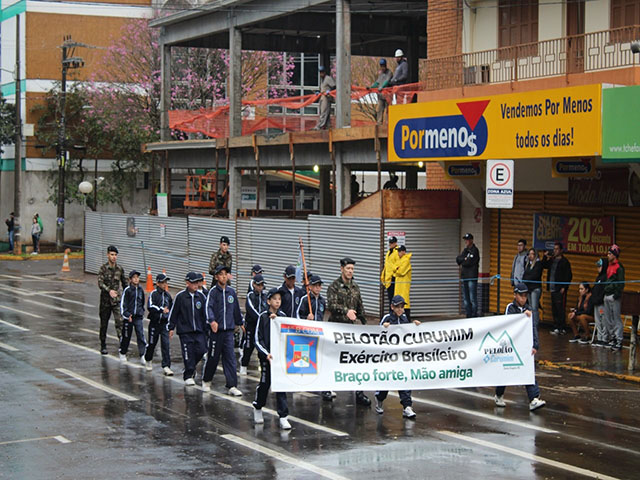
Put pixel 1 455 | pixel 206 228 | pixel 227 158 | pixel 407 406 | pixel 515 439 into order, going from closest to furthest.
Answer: pixel 1 455 < pixel 515 439 < pixel 407 406 < pixel 206 228 < pixel 227 158

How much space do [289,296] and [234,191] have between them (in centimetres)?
1962

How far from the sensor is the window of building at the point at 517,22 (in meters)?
22.3

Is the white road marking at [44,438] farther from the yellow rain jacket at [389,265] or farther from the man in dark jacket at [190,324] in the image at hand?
the yellow rain jacket at [389,265]

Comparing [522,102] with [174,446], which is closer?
[174,446]

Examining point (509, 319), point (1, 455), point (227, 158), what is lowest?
point (1, 455)

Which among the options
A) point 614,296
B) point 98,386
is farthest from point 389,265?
point 98,386

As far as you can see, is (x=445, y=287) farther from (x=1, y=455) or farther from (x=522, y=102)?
(x=1, y=455)

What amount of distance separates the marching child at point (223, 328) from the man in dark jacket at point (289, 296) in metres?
0.76

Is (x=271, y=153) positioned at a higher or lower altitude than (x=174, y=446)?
higher

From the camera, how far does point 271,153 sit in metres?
31.9

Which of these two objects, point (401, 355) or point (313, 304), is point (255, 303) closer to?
point (313, 304)

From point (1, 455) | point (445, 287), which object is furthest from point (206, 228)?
point (1, 455)

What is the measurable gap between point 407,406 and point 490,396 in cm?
230

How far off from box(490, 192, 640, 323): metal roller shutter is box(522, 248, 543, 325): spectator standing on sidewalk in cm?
137
